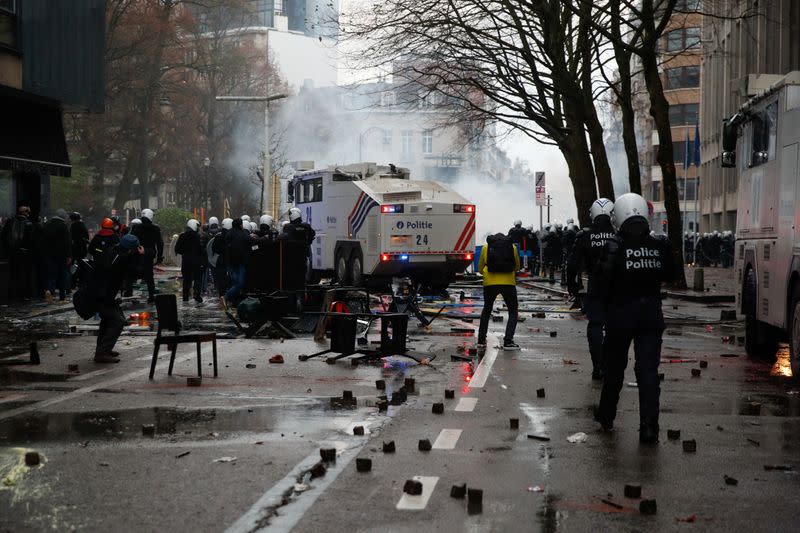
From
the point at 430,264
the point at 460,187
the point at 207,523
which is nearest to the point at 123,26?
the point at 430,264

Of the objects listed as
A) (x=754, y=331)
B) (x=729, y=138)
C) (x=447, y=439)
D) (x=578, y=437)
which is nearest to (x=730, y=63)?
(x=729, y=138)

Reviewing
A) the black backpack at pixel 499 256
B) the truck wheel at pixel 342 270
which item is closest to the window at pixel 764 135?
the black backpack at pixel 499 256

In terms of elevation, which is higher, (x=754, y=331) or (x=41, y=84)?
(x=41, y=84)

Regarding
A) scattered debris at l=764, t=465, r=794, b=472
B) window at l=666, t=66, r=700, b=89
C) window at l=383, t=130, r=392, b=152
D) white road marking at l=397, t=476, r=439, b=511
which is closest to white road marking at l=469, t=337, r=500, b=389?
scattered debris at l=764, t=465, r=794, b=472

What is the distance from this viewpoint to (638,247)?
8.69 metres

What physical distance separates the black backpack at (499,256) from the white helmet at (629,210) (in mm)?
7076

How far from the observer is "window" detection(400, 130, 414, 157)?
10606 cm

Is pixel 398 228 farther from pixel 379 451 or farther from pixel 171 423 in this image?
pixel 379 451

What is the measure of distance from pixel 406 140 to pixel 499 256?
92.2 meters

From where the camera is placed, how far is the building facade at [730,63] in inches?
1654

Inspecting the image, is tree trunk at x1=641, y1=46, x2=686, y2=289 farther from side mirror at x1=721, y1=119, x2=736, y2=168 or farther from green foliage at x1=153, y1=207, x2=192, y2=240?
green foliage at x1=153, y1=207, x2=192, y2=240

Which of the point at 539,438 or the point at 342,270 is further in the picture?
the point at 342,270

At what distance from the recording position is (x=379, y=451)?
8.05m

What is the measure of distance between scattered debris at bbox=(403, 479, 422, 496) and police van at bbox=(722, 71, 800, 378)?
6.61m
